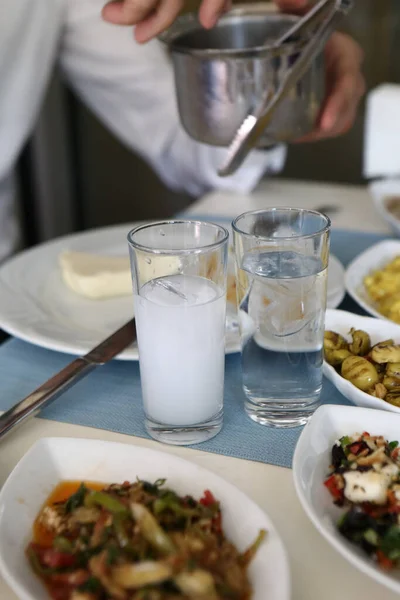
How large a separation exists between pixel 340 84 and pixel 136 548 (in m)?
0.95

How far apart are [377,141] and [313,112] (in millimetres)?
472

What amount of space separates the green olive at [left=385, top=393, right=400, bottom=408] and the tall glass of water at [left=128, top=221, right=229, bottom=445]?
163 mm

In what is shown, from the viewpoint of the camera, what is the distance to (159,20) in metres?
0.94

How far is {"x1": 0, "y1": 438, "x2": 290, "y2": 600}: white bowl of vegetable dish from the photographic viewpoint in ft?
1.50

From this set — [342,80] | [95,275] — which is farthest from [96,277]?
[342,80]

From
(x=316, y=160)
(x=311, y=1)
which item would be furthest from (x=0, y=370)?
(x=316, y=160)

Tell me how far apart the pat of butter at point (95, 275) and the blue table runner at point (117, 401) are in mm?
138

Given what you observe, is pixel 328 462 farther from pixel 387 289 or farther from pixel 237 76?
pixel 237 76

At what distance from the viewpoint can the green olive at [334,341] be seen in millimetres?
752

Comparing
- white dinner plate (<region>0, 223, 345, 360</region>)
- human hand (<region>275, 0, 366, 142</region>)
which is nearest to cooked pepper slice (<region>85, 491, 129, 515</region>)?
white dinner plate (<region>0, 223, 345, 360</region>)

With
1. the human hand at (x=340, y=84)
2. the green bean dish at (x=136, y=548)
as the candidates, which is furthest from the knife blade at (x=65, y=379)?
the human hand at (x=340, y=84)

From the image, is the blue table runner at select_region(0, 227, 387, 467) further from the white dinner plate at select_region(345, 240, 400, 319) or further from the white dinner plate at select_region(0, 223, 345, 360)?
the white dinner plate at select_region(345, 240, 400, 319)

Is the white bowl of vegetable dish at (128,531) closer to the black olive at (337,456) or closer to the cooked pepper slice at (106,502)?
the cooked pepper slice at (106,502)

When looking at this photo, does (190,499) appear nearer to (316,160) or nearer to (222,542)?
(222,542)
